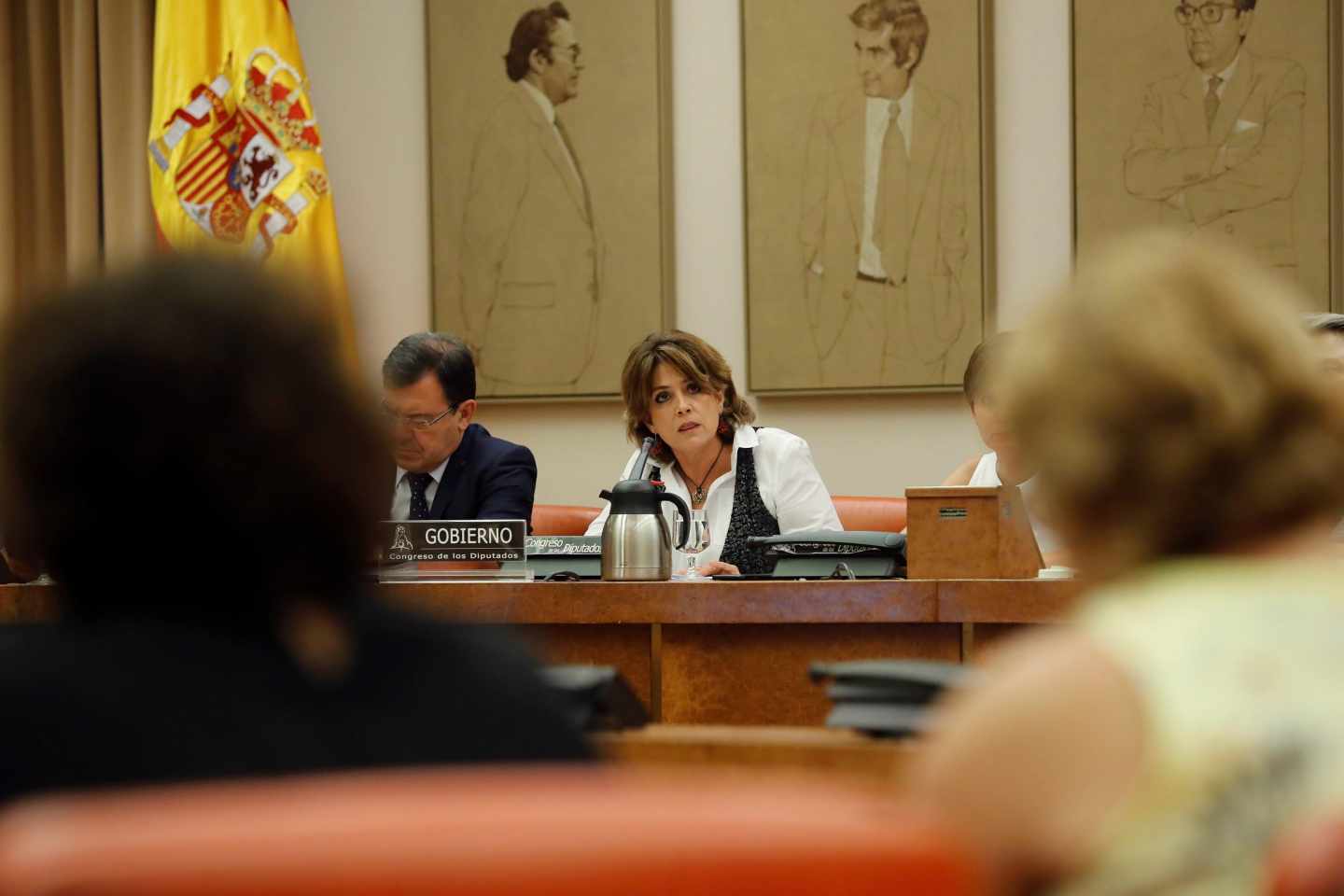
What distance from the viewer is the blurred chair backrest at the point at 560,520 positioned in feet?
15.3

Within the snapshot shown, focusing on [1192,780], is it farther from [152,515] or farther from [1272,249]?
[1272,249]

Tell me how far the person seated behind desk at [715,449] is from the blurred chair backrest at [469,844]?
10.7 ft

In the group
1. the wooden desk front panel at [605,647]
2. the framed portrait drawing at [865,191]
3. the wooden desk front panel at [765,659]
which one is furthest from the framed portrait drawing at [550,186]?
the wooden desk front panel at [765,659]

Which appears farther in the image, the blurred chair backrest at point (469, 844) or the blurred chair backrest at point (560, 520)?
the blurred chair backrest at point (560, 520)

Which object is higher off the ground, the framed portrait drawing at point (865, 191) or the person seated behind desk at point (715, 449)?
the framed portrait drawing at point (865, 191)

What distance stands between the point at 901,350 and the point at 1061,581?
2263mm

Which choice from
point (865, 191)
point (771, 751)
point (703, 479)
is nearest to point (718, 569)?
point (703, 479)

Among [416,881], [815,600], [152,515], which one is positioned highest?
[152,515]

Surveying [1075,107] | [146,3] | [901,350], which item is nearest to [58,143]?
[146,3]

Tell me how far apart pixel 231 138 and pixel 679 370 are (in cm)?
188

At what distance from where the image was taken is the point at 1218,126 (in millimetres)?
4824

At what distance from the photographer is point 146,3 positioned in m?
5.25

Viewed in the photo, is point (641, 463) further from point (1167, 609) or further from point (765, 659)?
point (1167, 609)

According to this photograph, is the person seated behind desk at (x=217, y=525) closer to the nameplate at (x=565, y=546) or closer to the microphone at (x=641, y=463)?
the nameplate at (x=565, y=546)
